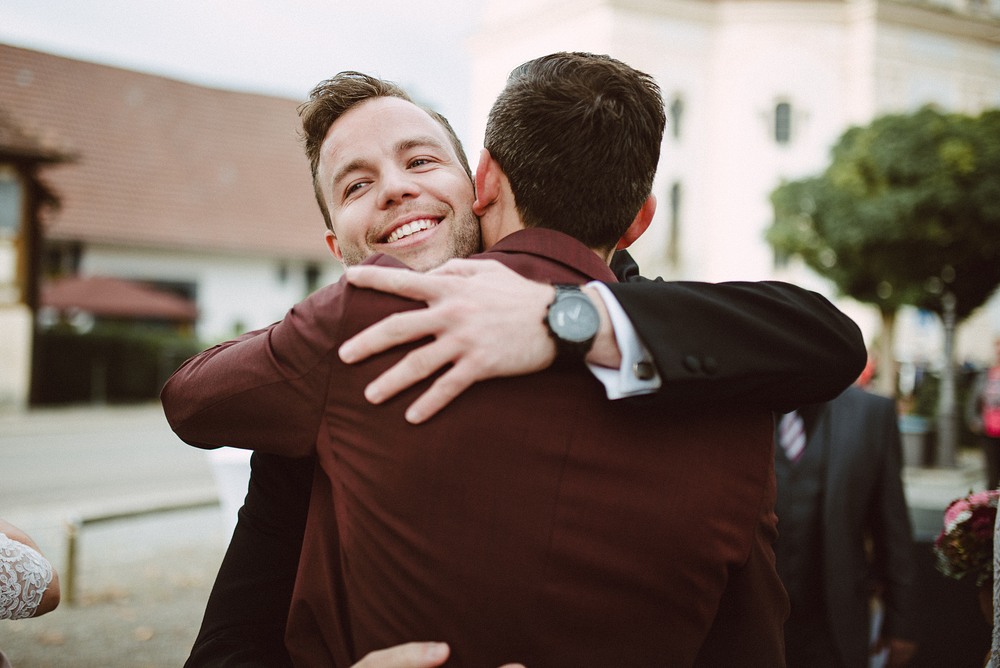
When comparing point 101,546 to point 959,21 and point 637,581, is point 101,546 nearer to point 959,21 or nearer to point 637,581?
point 637,581

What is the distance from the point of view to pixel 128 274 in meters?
28.7

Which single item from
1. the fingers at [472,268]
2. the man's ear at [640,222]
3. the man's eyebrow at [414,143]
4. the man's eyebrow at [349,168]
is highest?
the man's eyebrow at [414,143]

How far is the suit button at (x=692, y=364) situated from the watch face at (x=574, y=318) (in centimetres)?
15

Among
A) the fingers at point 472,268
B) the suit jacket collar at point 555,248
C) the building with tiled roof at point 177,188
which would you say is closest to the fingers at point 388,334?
the fingers at point 472,268

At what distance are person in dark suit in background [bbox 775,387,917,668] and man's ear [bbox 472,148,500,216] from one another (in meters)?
2.08

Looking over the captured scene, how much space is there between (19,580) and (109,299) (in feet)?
82.2

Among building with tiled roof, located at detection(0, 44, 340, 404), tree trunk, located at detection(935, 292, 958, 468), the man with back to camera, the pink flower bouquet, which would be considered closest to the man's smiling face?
the man with back to camera

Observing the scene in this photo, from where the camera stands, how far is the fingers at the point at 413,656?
132 centimetres

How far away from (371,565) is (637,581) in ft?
1.39

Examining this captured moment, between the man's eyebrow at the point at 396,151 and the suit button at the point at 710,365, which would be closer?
the suit button at the point at 710,365

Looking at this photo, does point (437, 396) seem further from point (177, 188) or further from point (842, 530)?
point (177, 188)

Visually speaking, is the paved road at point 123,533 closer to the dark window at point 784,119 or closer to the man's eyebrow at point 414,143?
the man's eyebrow at point 414,143

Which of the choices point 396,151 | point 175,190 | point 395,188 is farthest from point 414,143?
point 175,190

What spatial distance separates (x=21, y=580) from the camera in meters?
2.30
